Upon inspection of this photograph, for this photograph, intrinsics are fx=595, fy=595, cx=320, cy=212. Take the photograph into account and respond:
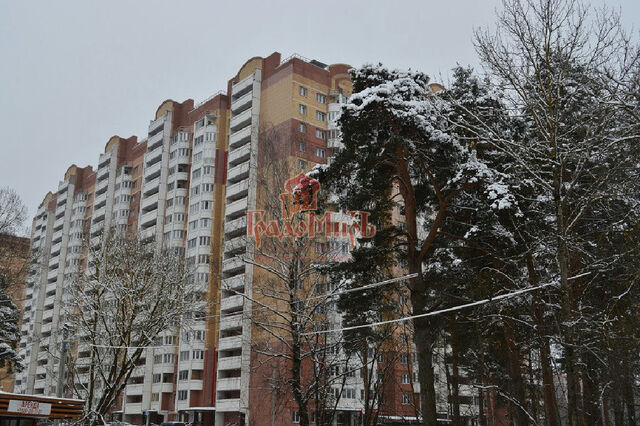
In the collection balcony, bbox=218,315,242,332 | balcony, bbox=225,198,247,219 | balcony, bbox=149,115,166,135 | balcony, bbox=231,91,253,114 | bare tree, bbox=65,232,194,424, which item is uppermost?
balcony, bbox=149,115,166,135

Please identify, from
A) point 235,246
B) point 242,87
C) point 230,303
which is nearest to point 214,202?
point 242,87

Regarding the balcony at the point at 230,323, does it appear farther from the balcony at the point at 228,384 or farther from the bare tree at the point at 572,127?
the bare tree at the point at 572,127

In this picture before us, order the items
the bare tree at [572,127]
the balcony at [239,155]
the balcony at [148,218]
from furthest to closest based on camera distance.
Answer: the balcony at [148,218]
the balcony at [239,155]
the bare tree at [572,127]

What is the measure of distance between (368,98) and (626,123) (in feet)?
21.6

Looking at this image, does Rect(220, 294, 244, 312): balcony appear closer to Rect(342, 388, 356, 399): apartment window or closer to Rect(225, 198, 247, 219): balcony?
Rect(225, 198, 247, 219): balcony

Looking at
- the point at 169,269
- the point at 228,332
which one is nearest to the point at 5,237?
the point at 169,269

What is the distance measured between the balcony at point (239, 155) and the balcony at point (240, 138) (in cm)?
103

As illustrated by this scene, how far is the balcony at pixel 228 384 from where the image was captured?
5362 centimetres

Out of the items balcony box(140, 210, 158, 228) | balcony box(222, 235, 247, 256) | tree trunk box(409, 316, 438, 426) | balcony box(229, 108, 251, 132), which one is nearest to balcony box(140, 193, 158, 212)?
balcony box(140, 210, 158, 228)

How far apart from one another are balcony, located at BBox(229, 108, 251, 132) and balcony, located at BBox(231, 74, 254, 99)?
101 inches

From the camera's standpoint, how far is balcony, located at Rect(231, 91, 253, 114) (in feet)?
210

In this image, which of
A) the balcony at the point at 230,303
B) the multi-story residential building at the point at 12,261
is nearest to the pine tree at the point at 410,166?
the multi-story residential building at the point at 12,261

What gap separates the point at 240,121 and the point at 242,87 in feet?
12.6

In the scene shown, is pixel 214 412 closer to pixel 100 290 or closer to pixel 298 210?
pixel 100 290
